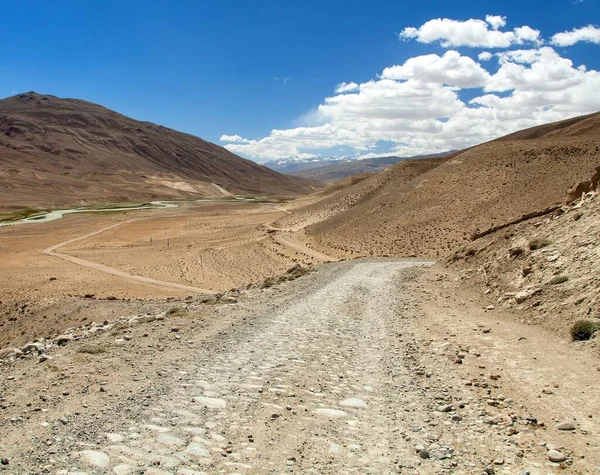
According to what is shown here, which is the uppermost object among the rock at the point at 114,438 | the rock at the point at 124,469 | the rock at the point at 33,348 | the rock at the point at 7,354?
the rock at the point at 114,438

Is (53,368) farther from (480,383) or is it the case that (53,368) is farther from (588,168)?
(588,168)

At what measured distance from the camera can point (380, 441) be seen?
5.38m

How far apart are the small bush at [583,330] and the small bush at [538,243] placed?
224 inches

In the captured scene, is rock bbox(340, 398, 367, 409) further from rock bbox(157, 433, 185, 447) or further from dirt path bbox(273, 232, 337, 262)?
dirt path bbox(273, 232, 337, 262)

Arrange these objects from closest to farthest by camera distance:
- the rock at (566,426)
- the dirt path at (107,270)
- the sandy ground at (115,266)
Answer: the rock at (566,426)
the sandy ground at (115,266)
the dirt path at (107,270)

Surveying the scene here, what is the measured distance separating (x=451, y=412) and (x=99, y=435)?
4.21m

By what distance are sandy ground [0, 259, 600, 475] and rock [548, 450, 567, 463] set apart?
5cm

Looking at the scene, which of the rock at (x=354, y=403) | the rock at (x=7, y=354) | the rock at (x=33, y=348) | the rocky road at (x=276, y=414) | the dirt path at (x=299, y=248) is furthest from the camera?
the dirt path at (x=299, y=248)

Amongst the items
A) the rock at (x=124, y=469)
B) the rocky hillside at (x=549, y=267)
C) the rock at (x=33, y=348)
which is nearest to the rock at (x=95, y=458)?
the rock at (x=124, y=469)

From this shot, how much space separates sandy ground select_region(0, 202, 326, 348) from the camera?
2044cm

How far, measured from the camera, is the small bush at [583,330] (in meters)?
9.05

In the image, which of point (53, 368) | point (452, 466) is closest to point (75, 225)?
point (53, 368)

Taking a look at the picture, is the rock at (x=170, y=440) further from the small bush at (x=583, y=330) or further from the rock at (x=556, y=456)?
the small bush at (x=583, y=330)

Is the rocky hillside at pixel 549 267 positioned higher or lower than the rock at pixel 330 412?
higher
